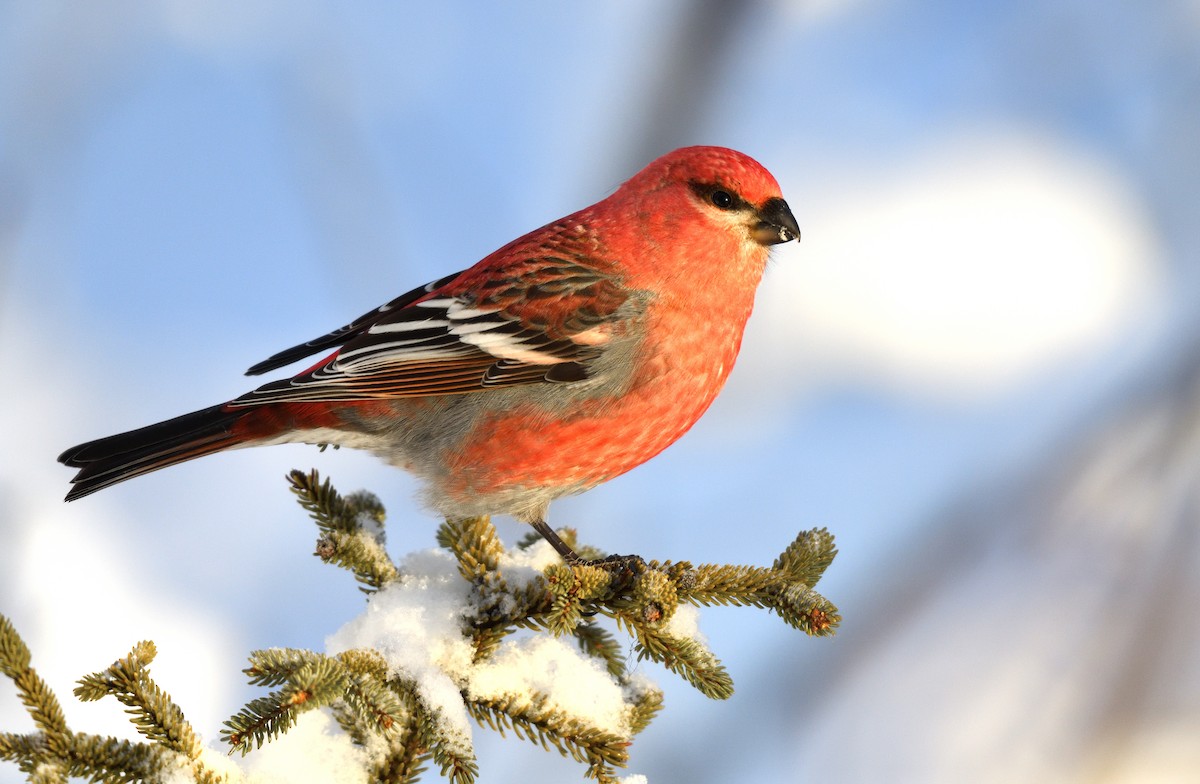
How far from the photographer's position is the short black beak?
2795 millimetres

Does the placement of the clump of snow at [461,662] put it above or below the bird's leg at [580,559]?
below

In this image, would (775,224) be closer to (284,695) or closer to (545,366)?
(545,366)

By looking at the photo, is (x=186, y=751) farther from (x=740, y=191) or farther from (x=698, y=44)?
(x=698, y=44)

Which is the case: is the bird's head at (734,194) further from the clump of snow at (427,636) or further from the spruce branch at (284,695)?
the spruce branch at (284,695)

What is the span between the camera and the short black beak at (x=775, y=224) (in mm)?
2795

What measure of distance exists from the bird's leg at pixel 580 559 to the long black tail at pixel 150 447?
0.86 metres

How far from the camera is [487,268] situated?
2.95 meters

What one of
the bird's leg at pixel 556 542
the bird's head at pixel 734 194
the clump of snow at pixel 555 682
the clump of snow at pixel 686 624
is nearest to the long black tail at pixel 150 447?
the bird's leg at pixel 556 542

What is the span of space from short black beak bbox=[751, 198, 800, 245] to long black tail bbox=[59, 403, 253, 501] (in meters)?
1.49

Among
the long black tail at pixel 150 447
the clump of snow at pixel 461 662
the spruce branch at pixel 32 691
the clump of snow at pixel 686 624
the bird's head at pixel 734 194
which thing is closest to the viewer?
the spruce branch at pixel 32 691

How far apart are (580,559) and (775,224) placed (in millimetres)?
1076

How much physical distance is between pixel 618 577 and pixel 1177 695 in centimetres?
272

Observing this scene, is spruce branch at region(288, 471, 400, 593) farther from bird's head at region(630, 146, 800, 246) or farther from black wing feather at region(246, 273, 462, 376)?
bird's head at region(630, 146, 800, 246)

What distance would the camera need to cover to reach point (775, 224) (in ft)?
9.27
